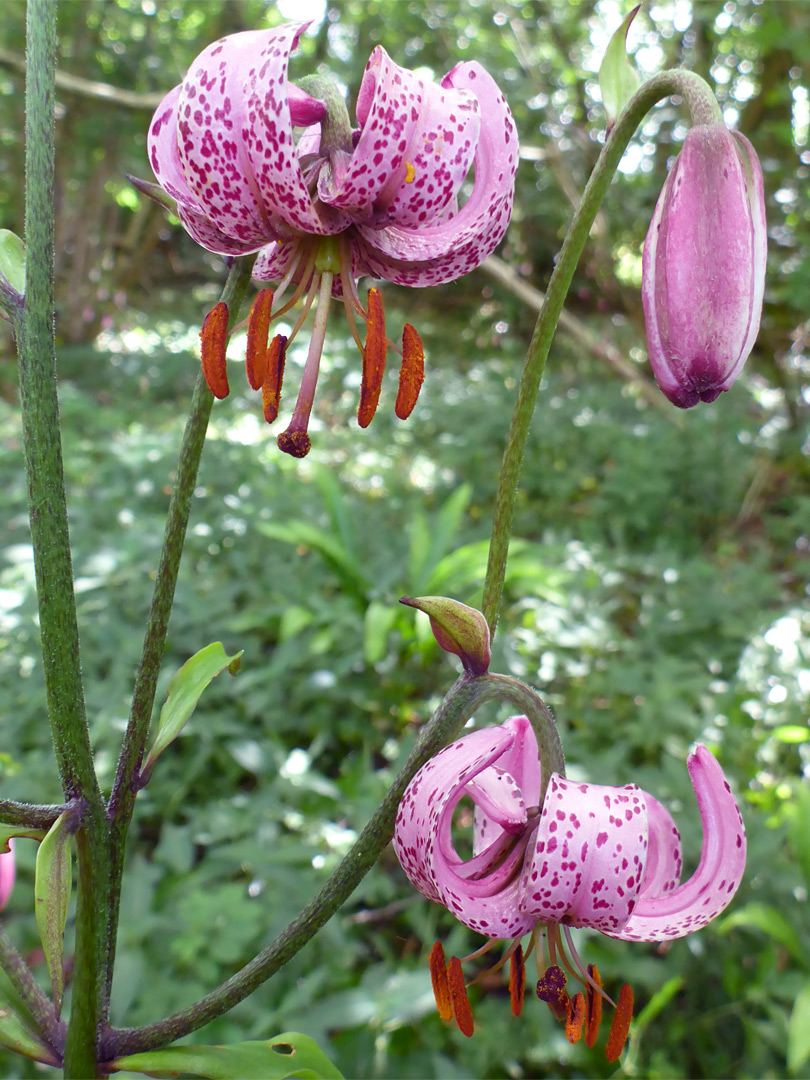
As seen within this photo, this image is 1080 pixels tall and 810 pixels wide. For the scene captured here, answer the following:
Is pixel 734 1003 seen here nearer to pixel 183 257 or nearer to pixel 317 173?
pixel 317 173

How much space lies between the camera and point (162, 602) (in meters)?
0.56

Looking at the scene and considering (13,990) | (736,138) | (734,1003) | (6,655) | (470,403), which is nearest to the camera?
(736,138)

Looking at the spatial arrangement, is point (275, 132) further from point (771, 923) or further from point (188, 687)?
point (771, 923)

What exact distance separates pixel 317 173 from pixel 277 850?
43.2 inches

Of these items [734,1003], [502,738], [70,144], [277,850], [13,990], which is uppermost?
[70,144]

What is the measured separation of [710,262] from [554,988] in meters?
0.44

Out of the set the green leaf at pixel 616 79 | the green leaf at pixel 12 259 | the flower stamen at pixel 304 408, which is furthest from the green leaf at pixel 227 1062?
the green leaf at pixel 616 79

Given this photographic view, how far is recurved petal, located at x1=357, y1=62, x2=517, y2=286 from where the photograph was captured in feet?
1.73

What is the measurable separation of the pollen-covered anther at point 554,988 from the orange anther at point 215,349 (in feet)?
1.35

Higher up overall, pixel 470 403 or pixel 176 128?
pixel 176 128

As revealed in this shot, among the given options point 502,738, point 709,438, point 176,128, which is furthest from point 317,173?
point 709,438

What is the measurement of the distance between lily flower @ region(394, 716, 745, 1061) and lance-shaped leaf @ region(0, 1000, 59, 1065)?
11.3 inches

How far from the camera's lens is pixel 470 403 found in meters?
3.86

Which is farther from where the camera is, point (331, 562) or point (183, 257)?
point (183, 257)
